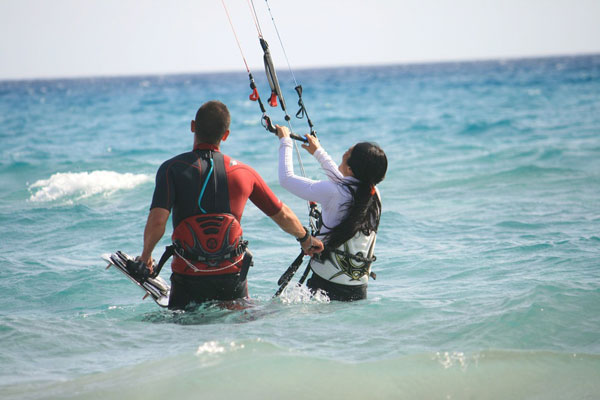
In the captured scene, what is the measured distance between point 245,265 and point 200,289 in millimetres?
397

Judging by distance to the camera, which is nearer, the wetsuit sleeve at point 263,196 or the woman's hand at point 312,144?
the wetsuit sleeve at point 263,196

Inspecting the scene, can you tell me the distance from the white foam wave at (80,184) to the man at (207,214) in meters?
9.00

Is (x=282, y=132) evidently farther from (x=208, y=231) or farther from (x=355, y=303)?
(x=355, y=303)

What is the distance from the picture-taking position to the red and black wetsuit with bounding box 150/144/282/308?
482 centimetres

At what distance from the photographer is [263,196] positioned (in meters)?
5.12

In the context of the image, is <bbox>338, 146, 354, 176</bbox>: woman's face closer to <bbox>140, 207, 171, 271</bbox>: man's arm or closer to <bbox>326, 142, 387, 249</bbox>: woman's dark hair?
<bbox>326, 142, 387, 249</bbox>: woman's dark hair

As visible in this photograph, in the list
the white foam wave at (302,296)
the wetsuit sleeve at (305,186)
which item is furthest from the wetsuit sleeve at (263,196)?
the white foam wave at (302,296)

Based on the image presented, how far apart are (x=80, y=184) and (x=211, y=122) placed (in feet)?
33.7

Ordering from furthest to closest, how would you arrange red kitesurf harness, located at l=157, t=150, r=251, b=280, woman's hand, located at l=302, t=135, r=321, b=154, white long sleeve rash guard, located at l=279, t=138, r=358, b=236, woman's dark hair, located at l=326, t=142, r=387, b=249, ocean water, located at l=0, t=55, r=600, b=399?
woman's hand, located at l=302, t=135, r=321, b=154, white long sleeve rash guard, located at l=279, t=138, r=358, b=236, woman's dark hair, located at l=326, t=142, r=387, b=249, red kitesurf harness, located at l=157, t=150, r=251, b=280, ocean water, located at l=0, t=55, r=600, b=399

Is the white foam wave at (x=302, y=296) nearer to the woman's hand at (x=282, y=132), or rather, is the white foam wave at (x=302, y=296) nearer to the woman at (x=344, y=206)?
the woman at (x=344, y=206)

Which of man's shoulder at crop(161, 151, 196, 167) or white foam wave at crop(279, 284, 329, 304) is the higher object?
man's shoulder at crop(161, 151, 196, 167)

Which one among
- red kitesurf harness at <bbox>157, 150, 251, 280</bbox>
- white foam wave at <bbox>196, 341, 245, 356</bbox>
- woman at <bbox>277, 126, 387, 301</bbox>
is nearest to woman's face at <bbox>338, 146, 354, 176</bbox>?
woman at <bbox>277, 126, 387, 301</bbox>

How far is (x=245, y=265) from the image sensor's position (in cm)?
513

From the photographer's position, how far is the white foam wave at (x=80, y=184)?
1355 centimetres
